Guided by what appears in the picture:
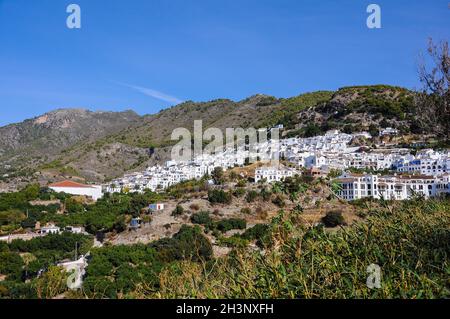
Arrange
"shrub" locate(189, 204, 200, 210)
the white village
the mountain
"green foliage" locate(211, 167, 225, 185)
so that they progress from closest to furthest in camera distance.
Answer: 1. the white village
2. "shrub" locate(189, 204, 200, 210)
3. "green foliage" locate(211, 167, 225, 185)
4. the mountain

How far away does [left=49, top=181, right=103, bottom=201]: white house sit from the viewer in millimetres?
53469

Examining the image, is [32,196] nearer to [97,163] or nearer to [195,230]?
[195,230]

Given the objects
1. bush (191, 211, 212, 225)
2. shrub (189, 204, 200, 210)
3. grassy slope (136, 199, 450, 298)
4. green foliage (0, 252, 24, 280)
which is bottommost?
green foliage (0, 252, 24, 280)

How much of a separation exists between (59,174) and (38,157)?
117 feet

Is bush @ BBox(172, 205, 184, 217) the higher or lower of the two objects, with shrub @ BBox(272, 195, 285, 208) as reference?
lower

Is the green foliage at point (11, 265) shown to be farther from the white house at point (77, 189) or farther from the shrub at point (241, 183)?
the white house at point (77, 189)

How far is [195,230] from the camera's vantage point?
30.2 metres

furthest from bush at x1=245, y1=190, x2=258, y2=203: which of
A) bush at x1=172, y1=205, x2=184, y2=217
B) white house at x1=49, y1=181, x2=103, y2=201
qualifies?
white house at x1=49, y1=181, x2=103, y2=201

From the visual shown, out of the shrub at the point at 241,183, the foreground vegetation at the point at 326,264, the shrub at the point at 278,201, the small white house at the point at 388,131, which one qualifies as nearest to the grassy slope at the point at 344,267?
the foreground vegetation at the point at 326,264

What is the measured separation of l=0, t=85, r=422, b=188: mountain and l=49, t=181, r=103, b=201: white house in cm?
1337

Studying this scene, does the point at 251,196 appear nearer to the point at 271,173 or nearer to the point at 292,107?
the point at 271,173

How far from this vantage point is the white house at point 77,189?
2105 inches

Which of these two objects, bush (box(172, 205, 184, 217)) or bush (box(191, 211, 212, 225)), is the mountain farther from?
bush (box(172, 205, 184, 217))
